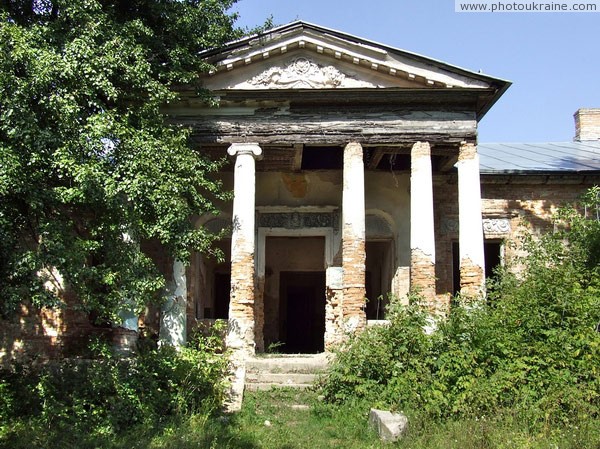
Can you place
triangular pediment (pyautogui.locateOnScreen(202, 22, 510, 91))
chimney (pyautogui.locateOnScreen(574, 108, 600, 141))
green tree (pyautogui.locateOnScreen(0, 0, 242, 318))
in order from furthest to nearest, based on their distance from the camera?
chimney (pyautogui.locateOnScreen(574, 108, 600, 141)), triangular pediment (pyautogui.locateOnScreen(202, 22, 510, 91)), green tree (pyautogui.locateOnScreen(0, 0, 242, 318))

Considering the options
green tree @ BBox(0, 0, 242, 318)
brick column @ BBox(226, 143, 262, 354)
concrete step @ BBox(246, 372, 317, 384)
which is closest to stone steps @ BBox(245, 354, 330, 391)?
concrete step @ BBox(246, 372, 317, 384)

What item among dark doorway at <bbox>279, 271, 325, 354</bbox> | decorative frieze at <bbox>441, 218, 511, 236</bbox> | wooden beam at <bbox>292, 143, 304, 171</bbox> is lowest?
dark doorway at <bbox>279, 271, 325, 354</bbox>

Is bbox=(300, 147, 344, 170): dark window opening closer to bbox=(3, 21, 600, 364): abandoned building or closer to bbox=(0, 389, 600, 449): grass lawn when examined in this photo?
bbox=(3, 21, 600, 364): abandoned building

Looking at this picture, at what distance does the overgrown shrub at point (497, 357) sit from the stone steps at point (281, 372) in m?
1.08

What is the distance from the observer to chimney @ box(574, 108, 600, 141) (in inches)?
882

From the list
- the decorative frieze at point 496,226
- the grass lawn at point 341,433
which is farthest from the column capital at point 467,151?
the grass lawn at point 341,433

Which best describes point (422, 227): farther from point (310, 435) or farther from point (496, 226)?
point (310, 435)

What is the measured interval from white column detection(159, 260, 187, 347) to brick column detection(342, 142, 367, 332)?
318cm

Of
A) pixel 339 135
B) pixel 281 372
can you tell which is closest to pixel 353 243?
pixel 339 135

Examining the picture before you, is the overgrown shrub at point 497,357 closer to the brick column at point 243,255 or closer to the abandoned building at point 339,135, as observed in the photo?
the abandoned building at point 339,135

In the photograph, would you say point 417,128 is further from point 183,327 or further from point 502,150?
point 502,150

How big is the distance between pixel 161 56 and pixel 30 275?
5.43 meters

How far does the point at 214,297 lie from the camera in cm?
1881

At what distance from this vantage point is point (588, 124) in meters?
22.5
